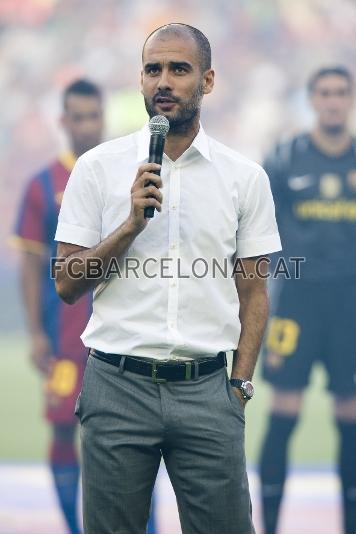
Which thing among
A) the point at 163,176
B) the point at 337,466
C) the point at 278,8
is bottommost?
the point at 337,466

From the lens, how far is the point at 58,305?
459 cm

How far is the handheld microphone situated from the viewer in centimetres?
239

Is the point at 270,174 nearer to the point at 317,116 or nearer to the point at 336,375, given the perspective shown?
the point at 317,116

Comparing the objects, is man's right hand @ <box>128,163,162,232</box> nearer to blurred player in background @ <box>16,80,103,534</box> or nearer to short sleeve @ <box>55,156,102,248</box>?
short sleeve @ <box>55,156,102,248</box>

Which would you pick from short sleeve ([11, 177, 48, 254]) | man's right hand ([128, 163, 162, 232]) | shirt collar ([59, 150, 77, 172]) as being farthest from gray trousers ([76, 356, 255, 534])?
shirt collar ([59, 150, 77, 172])

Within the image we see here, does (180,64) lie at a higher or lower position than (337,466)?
higher

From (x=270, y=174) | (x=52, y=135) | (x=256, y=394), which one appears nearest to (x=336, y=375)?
(x=256, y=394)

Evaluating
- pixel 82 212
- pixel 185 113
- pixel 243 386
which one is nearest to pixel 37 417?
pixel 243 386

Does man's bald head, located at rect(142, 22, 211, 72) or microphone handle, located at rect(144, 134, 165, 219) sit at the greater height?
man's bald head, located at rect(142, 22, 211, 72)

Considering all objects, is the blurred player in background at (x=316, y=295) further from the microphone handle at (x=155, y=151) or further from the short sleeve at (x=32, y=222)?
the microphone handle at (x=155, y=151)

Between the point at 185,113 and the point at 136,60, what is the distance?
2270 millimetres

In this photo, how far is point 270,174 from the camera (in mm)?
4602

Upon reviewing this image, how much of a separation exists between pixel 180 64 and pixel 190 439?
0.85 metres

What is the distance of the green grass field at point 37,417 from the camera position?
4680mm
